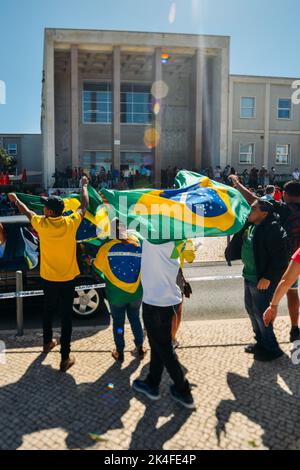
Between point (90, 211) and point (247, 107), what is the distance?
1172 inches

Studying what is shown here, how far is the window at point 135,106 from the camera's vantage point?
3481cm

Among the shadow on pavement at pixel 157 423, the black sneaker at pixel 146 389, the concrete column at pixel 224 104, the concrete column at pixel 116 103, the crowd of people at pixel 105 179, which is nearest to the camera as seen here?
the shadow on pavement at pixel 157 423

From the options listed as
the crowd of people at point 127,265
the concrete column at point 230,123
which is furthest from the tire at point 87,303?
the concrete column at point 230,123

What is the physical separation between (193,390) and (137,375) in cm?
71

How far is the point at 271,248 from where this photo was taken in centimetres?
497

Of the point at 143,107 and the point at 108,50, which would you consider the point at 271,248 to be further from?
the point at 143,107

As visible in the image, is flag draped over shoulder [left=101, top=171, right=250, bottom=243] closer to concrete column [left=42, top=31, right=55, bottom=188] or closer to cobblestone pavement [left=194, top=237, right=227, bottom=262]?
cobblestone pavement [left=194, top=237, right=227, bottom=262]

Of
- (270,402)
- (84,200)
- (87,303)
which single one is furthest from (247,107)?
(270,402)

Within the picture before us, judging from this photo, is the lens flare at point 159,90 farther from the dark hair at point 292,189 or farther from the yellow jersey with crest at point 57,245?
the yellow jersey with crest at point 57,245

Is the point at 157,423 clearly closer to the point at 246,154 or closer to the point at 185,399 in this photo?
the point at 185,399

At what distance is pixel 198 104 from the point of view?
1207 inches

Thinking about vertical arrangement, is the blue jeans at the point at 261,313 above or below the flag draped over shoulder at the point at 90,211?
below

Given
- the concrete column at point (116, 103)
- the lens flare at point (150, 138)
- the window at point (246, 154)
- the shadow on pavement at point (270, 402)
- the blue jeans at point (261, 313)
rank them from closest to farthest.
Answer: the shadow on pavement at point (270, 402) → the blue jeans at point (261, 313) → the concrete column at point (116, 103) → the lens flare at point (150, 138) → the window at point (246, 154)

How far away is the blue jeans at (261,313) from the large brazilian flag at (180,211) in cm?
90
